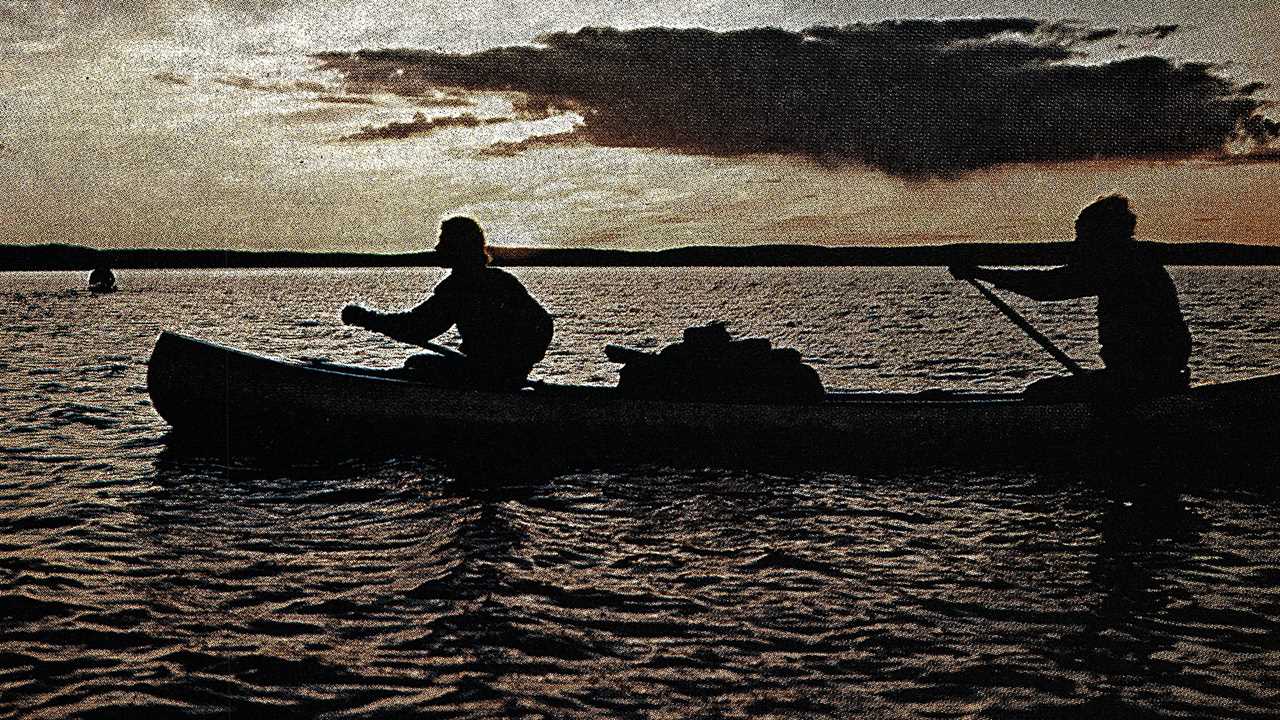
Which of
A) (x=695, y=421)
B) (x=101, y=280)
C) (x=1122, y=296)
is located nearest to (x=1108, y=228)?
(x=1122, y=296)

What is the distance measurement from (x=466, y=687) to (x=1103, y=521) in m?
6.59

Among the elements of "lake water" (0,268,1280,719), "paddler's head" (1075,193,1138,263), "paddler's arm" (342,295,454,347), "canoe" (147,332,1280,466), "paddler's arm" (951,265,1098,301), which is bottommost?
"lake water" (0,268,1280,719)

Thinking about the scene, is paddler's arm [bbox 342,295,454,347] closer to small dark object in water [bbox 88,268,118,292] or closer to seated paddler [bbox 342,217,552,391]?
seated paddler [bbox 342,217,552,391]

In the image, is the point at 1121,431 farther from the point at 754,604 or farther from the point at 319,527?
the point at 319,527

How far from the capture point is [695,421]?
12.0 meters

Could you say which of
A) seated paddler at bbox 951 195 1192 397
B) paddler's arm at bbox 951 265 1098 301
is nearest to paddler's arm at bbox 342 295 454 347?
paddler's arm at bbox 951 265 1098 301

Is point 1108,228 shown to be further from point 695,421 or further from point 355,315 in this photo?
point 355,315

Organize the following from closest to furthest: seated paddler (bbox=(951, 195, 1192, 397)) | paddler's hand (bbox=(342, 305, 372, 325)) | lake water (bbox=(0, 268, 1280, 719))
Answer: lake water (bbox=(0, 268, 1280, 719)), seated paddler (bbox=(951, 195, 1192, 397)), paddler's hand (bbox=(342, 305, 372, 325))

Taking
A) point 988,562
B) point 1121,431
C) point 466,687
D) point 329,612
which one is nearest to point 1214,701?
point 988,562

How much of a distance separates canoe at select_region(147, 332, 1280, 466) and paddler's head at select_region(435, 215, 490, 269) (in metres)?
1.51

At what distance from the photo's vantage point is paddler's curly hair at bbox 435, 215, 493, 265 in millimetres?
11977

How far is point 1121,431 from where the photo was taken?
37.1 feet

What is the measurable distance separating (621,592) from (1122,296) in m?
6.90

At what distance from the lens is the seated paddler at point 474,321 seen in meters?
12.0
